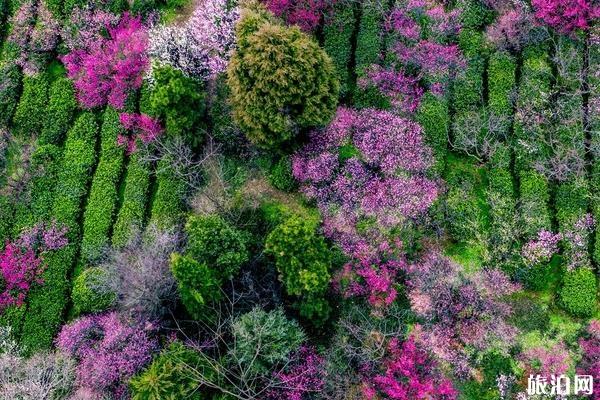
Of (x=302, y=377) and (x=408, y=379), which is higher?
(x=302, y=377)

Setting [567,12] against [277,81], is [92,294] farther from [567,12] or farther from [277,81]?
[567,12]

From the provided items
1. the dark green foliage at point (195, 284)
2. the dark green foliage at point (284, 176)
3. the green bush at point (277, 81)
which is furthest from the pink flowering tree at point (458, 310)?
the dark green foliage at point (195, 284)

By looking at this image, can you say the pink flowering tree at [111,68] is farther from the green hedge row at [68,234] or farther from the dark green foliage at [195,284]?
the dark green foliage at [195,284]

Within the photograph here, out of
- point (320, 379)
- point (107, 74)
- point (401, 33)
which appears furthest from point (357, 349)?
point (107, 74)

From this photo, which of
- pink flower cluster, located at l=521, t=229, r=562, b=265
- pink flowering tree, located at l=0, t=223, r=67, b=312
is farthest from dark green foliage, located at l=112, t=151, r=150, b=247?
pink flower cluster, located at l=521, t=229, r=562, b=265

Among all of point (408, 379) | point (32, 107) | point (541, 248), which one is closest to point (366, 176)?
point (541, 248)

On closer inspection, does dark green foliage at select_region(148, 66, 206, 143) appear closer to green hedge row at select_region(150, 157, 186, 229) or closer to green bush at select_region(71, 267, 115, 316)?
green hedge row at select_region(150, 157, 186, 229)

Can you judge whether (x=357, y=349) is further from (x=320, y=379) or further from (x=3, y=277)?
(x=3, y=277)
